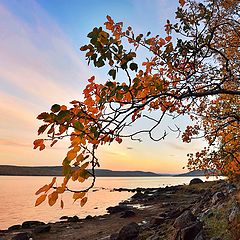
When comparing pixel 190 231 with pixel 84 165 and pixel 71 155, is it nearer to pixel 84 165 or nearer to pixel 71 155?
pixel 84 165

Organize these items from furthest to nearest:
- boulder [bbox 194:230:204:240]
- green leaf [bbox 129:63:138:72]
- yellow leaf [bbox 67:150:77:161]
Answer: boulder [bbox 194:230:204:240], green leaf [bbox 129:63:138:72], yellow leaf [bbox 67:150:77:161]

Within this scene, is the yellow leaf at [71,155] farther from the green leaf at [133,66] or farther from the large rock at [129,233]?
the large rock at [129,233]

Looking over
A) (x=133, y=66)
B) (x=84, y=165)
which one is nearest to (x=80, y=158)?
(x=84, y=165)

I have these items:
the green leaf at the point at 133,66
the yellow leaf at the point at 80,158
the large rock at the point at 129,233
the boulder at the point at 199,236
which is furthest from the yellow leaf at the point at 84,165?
the large rock at the point at 129,233

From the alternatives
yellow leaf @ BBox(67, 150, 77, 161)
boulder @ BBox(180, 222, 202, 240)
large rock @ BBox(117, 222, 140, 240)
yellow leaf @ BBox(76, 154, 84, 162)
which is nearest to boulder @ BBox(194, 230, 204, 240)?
boulder @ BBox(180, 222, 202, 240)

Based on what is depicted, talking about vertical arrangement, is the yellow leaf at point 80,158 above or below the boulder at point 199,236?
above

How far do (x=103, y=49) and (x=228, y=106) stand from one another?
321 inches

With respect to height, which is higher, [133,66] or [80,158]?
[133,66]

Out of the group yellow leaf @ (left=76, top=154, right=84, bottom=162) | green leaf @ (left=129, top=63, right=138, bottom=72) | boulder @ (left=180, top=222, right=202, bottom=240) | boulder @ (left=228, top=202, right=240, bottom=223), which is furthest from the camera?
boulder @ (left=180, top=222, right=202, bottom=240)

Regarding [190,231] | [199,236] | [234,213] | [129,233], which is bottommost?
[129,233]

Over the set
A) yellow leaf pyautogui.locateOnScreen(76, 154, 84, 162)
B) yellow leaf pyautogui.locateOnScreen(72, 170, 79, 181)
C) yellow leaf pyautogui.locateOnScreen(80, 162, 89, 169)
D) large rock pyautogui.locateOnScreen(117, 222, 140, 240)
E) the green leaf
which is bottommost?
large rock pyautogui.locateOnScreen(117, 222, 140, 240)

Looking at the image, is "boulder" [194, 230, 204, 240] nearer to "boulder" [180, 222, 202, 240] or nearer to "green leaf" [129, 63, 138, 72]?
"boulder" [180, 222, 202, 240]

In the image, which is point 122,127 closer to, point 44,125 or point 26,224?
point 44,125

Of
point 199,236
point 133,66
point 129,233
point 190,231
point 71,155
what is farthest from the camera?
point 129,233
